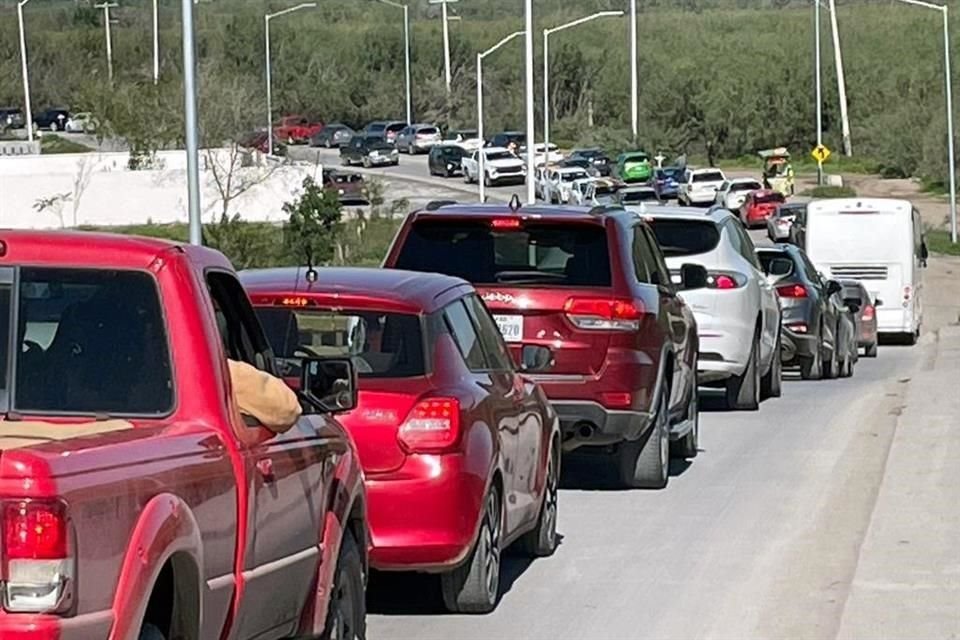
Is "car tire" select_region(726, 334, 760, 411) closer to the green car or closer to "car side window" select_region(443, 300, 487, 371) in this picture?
"car side window" select_region(443, 300, 487, 371)

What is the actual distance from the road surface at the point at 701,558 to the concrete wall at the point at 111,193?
163ft

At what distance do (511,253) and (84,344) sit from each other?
741cm

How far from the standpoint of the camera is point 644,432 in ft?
45.1

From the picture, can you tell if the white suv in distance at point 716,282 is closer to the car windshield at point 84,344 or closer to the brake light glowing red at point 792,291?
the brake light glowing red at point 792,291

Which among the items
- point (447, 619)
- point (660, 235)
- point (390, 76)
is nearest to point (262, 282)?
point (447, 619)

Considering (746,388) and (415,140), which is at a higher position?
(415,140)

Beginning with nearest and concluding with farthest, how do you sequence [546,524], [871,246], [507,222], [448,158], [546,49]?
[546,524], [507,222], [871,246], [546,49], [448,158]

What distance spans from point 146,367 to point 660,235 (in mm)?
A: 13262

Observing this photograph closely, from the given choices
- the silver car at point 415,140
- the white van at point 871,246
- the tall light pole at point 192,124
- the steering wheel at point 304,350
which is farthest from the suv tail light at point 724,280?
the silver car at point 415,140

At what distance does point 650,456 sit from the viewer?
14.1 metres

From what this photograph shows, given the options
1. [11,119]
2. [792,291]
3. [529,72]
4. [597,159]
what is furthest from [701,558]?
[11,119]

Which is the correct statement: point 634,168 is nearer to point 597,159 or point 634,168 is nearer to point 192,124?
point 597,159

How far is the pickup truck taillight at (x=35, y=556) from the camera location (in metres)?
4.66

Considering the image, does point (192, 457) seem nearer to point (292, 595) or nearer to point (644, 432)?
point (292, 595)
